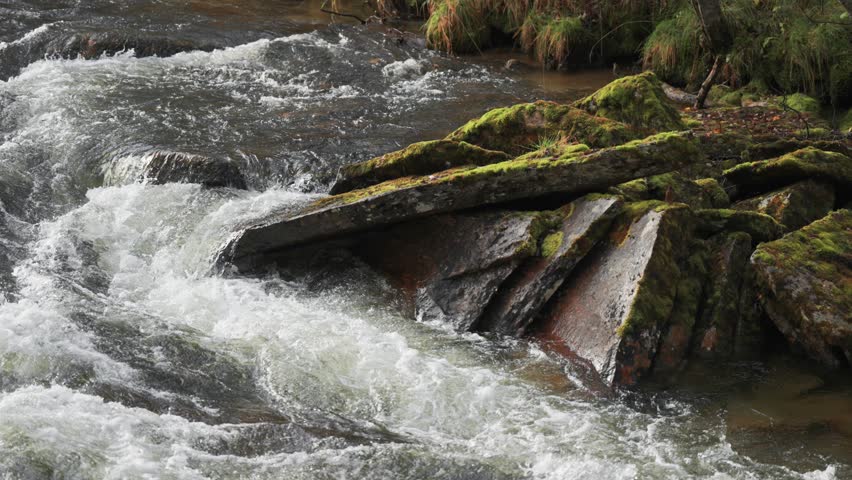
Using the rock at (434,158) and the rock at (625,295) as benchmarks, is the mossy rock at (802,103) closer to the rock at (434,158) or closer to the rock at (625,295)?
the rock at (434,158)

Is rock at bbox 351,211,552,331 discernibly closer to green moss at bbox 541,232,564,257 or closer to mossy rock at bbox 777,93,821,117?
green moss at bbox 541,232,564,257

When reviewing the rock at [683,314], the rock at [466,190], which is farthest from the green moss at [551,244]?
the rock at [683,314]

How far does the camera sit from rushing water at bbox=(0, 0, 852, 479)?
5758 millimetres

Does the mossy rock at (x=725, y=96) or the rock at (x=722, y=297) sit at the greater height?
the mossy rock at (x=725, y=96)

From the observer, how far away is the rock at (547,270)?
24.9ft

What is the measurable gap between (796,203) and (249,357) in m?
5.30

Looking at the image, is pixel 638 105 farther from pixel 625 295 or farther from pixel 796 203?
pixel 625 295

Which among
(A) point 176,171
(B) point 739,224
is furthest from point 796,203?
(A) point 176,171

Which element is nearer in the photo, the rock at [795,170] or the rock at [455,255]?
the rock at [455,255]

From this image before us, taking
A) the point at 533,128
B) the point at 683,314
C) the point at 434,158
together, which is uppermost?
the point at 533,128

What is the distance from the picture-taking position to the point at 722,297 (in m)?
7.54

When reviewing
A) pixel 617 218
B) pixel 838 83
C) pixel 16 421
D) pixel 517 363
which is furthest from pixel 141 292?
pixel 838 83

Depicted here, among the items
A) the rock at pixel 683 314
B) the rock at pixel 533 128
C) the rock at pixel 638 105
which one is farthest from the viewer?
the rock at pixel 638 105

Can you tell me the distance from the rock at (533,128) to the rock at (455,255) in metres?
1.45
